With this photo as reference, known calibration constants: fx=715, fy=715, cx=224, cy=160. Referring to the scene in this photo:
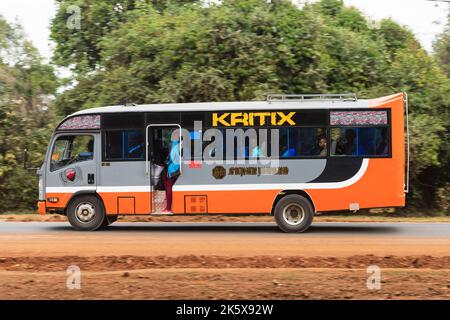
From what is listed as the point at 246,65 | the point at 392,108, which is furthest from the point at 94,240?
the point at 246,65

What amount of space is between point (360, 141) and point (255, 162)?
7.92 feet

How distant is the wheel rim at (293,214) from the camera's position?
53.1ft

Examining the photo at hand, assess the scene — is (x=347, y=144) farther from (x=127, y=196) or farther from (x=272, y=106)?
(x=127, y=196)

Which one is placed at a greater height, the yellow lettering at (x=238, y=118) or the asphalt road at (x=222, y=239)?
the yellow lettering at (x=238, y=118)

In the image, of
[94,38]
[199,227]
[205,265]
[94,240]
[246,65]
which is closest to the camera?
[205,265]

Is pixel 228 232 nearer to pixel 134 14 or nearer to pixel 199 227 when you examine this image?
pixel 199 227

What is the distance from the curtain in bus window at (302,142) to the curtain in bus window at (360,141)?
27 centimetres

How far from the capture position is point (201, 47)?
977 inches

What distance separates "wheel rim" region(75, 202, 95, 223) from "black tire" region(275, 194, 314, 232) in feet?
14.0

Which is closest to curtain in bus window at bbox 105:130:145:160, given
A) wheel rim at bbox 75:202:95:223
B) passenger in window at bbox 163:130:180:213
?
passenger in window at bbox 163:130:180:213

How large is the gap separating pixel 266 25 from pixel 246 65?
199 cm

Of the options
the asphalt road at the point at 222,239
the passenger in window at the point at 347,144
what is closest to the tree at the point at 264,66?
the asphalt road at the point at 222,239

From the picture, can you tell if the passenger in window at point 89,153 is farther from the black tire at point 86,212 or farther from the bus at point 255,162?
the black tire at point 86,212

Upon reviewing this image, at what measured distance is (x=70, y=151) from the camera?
16.6 m
